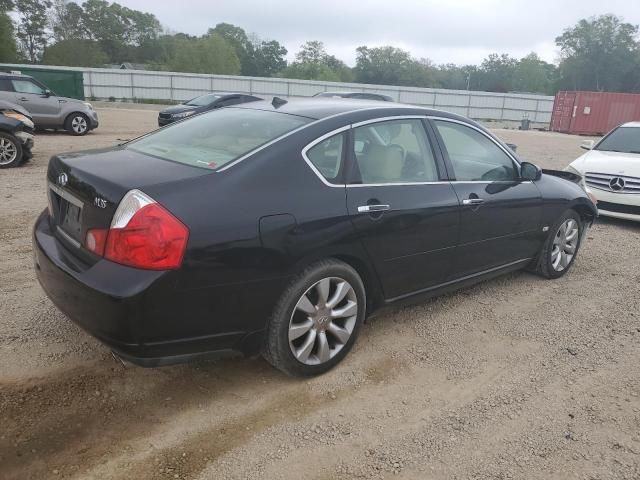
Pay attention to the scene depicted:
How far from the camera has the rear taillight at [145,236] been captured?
2.45m

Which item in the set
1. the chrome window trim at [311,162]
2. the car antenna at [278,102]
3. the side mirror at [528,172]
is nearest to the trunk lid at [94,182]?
the chrome window trim at [311,162]

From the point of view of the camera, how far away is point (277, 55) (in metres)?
100

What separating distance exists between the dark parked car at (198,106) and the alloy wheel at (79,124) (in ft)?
7.92

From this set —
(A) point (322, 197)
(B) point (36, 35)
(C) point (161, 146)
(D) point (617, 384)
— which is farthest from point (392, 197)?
(B) point (36, 35)

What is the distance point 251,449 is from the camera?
2.59 meters

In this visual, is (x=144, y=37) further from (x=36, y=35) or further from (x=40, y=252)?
(x=40, y=252)

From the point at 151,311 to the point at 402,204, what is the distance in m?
1.72

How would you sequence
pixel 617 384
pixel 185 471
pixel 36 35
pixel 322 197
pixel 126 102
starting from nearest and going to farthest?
pixel 185 471 → pixel 322 197 → pixel 617 384 → pixel 126 102 → pixel 36 35

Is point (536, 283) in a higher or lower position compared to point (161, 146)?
lower

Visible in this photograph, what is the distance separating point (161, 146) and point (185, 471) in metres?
1.95

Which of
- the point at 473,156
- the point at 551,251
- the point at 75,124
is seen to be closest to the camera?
the point at 473,156

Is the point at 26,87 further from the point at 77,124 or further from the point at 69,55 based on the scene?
the point at 69,55

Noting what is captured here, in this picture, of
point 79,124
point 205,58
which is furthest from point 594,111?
point 205,58

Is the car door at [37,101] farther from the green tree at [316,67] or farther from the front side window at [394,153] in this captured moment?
the green tree at [316,67]
